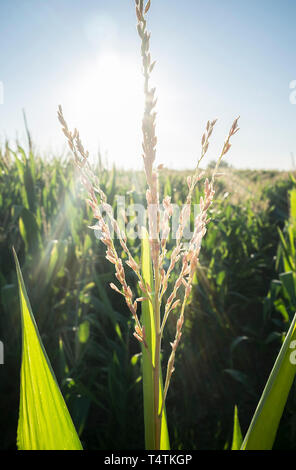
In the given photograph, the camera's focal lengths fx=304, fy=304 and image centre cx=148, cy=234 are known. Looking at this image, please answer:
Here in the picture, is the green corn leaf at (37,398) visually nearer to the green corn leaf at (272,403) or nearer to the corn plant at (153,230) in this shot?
the corn plant at (153,230)

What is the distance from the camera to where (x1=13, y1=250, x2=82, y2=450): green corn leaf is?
0.43 metres

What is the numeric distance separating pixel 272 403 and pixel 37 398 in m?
0.34

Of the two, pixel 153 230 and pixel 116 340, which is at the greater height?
pixel 153 230

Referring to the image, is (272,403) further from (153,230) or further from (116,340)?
(116,340)

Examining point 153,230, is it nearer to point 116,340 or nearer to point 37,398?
point 37,398

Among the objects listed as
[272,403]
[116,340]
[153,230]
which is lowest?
[116,340]

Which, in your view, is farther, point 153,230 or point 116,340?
point 116,340

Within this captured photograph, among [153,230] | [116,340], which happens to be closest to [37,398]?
[153,230]

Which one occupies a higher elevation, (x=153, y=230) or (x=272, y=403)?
(x=153, y=230)

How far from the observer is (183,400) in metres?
1.55

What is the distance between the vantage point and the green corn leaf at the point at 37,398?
430mm

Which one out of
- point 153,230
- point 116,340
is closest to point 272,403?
point 153,230

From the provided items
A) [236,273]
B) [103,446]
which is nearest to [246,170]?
[236,273]

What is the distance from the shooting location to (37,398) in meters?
0.43
